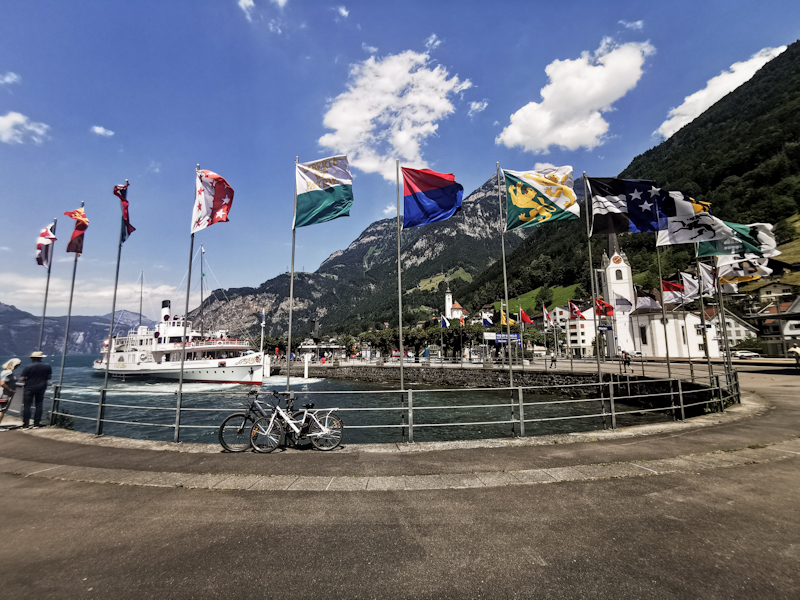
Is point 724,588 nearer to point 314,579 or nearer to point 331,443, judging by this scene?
point 314,579

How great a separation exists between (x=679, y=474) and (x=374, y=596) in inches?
219

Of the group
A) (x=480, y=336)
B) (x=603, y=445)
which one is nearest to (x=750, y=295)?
(x=480, y=336)

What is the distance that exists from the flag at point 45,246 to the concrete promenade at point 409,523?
434 inches

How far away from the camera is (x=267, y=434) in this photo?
7.86m

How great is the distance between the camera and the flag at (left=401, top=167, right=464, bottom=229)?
1135 cm

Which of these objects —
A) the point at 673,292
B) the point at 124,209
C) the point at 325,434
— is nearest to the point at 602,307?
the point at 673,292

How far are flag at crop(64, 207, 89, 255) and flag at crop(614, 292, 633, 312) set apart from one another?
62.7 metres

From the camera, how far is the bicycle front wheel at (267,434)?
25.5ft

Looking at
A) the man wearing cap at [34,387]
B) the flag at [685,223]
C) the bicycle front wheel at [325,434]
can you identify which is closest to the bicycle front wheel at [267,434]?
the bicycle front wheel at [325,434]

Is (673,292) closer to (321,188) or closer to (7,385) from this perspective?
(321,188)

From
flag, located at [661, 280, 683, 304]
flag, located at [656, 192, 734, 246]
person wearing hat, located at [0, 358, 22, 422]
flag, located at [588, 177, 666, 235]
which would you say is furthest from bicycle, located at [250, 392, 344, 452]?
flag, located at [661, 280, 683, 304]

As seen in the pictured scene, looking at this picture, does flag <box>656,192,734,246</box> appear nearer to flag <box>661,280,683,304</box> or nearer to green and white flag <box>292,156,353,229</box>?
green and white flag <box>292,156,353,229</box>

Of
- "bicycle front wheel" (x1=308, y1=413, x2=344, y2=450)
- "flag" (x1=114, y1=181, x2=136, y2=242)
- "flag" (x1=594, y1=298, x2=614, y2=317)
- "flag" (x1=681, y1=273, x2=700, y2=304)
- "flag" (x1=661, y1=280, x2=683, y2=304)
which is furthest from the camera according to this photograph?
"flag" (x1=594, y1=298, x2=614, y2=317)

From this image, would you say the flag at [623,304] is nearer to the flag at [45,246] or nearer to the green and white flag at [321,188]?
the green and white flag at [321,188]
